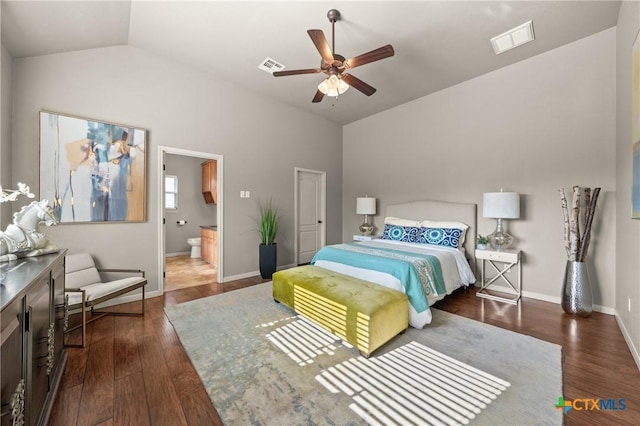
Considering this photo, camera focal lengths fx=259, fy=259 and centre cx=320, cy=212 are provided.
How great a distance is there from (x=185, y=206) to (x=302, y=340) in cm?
561

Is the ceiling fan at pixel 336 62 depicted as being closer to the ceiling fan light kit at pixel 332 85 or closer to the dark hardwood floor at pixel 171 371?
the ceiling fan light kit at pixel 332 85

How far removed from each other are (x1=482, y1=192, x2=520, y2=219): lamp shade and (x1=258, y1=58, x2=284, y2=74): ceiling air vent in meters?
3.43

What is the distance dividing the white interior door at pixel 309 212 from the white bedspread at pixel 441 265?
1.83 metres

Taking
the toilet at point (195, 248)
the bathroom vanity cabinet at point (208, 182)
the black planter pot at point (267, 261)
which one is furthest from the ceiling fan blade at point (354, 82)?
the toilet at point (195, 248)

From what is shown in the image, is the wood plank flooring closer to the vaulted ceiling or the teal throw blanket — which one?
the teal throw blanket

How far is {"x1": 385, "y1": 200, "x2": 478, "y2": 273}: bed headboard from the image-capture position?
3990 millimetres

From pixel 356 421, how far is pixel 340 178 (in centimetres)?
511

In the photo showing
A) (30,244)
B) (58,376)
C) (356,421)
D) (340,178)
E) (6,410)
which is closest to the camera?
(6,410)

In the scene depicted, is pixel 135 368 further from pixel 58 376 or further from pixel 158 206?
pixel 158 206

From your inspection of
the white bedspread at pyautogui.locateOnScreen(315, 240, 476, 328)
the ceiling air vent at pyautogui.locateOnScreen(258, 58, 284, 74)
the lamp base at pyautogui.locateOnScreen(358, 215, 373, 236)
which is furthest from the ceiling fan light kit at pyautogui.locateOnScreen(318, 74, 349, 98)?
the lamp base at pyautogui.locateOnScreen(358, 215, 373, 236)

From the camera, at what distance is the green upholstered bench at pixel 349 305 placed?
210cm

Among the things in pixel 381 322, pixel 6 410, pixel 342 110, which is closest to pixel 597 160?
pixel 381 322

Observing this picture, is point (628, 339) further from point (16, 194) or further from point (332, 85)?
point (16, 194)

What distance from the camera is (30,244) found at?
166 cm
